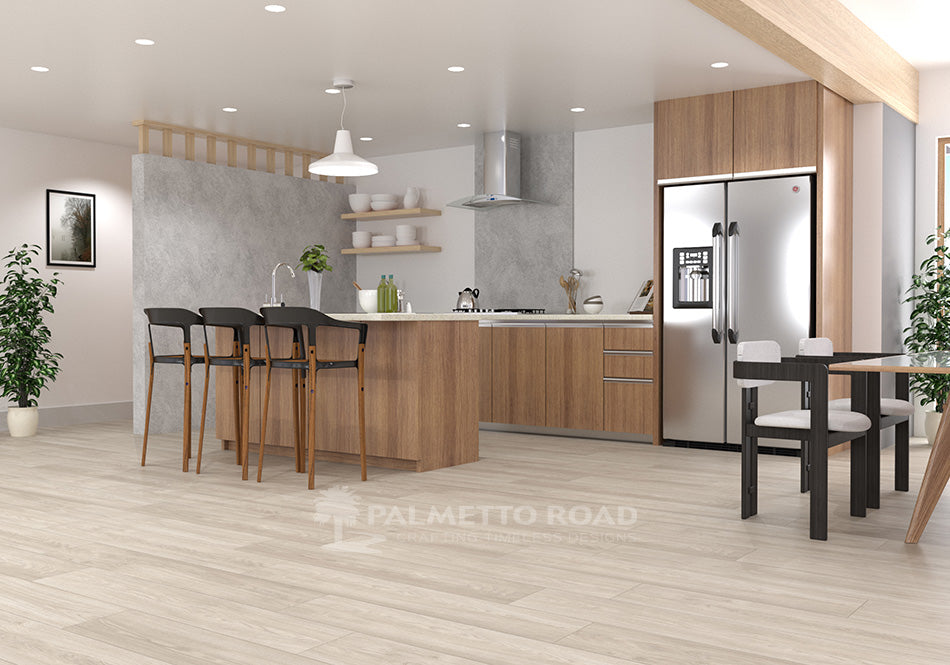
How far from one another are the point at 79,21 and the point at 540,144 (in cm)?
392

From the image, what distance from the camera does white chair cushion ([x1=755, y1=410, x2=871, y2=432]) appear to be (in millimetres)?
3743

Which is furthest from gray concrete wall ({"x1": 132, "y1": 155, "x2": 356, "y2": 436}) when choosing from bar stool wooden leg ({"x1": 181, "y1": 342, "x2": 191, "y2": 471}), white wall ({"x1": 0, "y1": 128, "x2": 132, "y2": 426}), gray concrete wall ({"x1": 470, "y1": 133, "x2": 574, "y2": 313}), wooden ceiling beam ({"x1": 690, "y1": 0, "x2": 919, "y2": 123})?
wooden ceiling beam ({"x1": 690, "y1": 0, "x2": 919, "y2": 123})

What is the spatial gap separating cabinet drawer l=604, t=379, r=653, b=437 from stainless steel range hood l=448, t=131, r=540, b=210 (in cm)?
186

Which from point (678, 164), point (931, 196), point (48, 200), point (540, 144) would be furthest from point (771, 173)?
point (48, 200)

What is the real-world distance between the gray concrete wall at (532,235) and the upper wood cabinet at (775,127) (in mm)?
1790

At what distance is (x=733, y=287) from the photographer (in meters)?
6.06

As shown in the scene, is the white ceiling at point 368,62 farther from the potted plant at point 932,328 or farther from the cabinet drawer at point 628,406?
the cabinet drawer at point 628,406

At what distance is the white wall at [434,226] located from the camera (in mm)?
8234

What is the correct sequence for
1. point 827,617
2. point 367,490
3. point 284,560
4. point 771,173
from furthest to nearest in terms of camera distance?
point 771,173 → point 367,490 → point 284,560 → point 827,617

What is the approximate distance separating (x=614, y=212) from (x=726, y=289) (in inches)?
60.8

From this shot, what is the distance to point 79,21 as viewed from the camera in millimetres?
4777

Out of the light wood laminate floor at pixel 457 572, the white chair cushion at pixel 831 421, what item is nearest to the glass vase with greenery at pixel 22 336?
the light wood laminate floor at pixel 457 572

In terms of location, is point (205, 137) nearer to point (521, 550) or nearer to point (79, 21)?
point (79, 21)

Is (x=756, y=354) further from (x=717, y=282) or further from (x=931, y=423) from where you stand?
(x=931, y=423)
